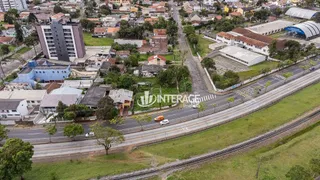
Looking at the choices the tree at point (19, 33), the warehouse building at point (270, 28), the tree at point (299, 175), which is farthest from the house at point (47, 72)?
the warehouse building at point (270, 28)

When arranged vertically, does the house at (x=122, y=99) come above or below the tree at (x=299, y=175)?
below

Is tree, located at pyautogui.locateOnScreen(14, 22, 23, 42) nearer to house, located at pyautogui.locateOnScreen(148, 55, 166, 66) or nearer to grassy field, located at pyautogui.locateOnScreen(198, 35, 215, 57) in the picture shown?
house, located at pyautogui.locateOnScreen(148, 55, 166, 66)

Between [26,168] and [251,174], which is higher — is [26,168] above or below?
above

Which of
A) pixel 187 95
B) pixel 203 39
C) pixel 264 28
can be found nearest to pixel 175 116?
pixel 187 95

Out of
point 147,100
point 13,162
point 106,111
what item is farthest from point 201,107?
point 13,162

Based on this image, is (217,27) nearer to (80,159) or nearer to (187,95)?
(187,95)

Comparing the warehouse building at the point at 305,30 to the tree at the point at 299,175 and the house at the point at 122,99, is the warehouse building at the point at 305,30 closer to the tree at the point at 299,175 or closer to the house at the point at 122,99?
the house at the point at 122,99
